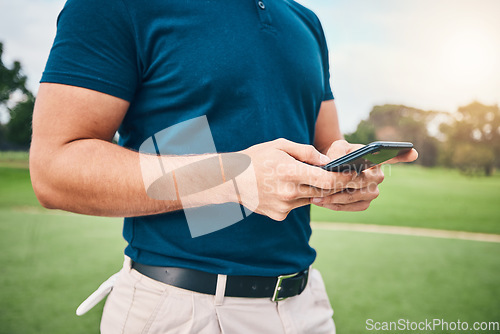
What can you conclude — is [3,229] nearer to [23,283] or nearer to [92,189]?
[23,283]

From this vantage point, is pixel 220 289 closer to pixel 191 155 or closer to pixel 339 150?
pixel 191 155

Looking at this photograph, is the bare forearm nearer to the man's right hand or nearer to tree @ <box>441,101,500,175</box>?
the man's right hand

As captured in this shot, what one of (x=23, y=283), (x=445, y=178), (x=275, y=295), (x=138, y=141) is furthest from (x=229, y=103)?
(x=445, y=178)

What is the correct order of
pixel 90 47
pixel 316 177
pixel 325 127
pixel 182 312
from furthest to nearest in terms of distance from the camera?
pixel 325 127 < pixel 182 312 < pixel 90 47 < pixel 316 177

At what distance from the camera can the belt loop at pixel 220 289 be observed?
806 mm

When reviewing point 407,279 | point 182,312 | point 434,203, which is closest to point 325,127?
point 182,312

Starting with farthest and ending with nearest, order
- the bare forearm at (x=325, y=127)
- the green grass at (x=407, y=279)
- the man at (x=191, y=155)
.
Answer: the green grass at (x=407, y=279), the bare forearm at (x=325, y=127), the man at (x=191, y=155)

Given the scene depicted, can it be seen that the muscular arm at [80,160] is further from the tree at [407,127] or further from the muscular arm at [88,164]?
the tree at [407,127]

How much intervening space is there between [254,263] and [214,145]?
0.32m

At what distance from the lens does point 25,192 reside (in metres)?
9.82

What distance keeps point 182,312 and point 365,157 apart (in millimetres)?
561

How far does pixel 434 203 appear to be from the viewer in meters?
11.4

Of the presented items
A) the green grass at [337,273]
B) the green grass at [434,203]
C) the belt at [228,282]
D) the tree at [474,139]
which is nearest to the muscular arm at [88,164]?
the belt at [228,282]

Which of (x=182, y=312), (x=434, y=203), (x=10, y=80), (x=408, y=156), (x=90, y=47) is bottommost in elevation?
(x=434, y=203)
